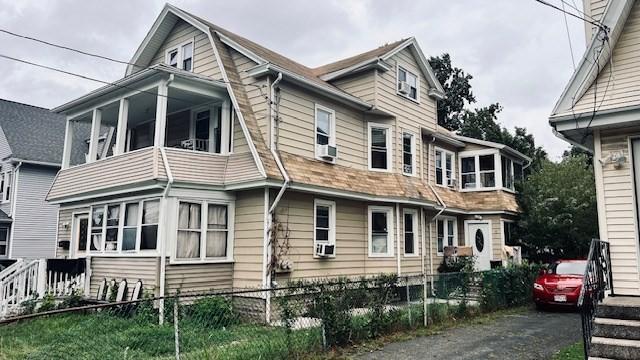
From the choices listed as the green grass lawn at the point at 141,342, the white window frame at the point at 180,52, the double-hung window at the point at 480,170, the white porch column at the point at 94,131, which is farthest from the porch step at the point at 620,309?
the double-hung window at the point at 480,170

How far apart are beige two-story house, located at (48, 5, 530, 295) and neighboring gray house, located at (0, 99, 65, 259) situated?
7.90 metres

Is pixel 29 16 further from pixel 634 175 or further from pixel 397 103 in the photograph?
pixel 634 175

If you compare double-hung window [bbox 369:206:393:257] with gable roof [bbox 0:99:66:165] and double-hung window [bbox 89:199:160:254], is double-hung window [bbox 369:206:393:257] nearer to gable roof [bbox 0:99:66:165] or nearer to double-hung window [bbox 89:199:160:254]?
double-hung window [bbox 89:199:160:254]

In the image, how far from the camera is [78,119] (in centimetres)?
1573

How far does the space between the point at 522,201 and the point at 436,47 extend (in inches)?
1022

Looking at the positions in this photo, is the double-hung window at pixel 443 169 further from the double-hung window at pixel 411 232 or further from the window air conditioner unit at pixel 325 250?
the window air conditioner unit at pixel 325 250

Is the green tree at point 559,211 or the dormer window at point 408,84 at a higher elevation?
the dormer window at point 408,84

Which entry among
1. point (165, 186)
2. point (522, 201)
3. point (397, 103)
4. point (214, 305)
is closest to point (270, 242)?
point (214, 305)

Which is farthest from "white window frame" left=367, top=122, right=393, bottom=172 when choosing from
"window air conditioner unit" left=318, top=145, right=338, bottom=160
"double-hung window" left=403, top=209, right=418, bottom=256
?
"window air conditioner unit" left=318, top=145, right=338, bottom=160

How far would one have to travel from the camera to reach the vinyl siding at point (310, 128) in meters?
13.5

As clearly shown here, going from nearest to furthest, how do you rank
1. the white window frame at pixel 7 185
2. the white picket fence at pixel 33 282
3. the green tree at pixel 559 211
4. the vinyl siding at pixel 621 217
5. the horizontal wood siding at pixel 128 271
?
the vinyl siding at pixel 621 217
the horizontal wood siding at pixel 128 271
the white picket fence at pixel 33 282
the green tree at pixel 559 211
the white window frame at pixel 7 185

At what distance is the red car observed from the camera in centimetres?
1359

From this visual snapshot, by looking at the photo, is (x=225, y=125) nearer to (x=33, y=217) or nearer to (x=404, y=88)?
(x=404, y=88)

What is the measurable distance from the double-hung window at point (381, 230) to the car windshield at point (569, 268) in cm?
507
